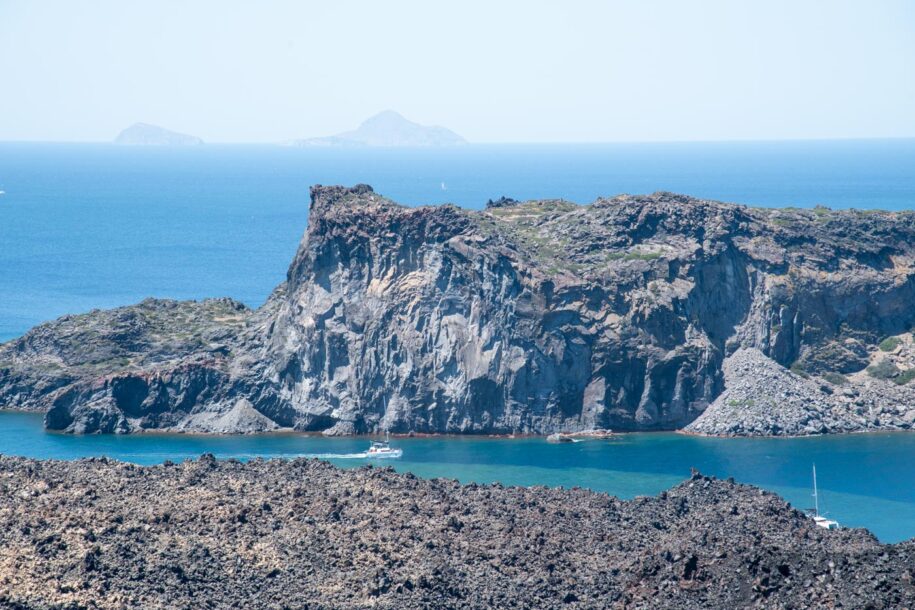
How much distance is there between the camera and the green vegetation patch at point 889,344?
103 m

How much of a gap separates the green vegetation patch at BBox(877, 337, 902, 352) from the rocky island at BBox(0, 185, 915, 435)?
18 cm

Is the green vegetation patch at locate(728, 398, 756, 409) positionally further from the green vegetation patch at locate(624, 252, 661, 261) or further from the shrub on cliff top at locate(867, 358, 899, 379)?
the green vegetation patch at locate(624, 252, 661, 261)

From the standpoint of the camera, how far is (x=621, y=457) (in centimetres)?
8881

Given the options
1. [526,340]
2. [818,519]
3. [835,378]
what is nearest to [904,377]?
[835,378]

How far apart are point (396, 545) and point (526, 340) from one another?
120 ft

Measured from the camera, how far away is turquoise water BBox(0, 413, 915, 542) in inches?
3174

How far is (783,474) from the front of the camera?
8369 centimetres

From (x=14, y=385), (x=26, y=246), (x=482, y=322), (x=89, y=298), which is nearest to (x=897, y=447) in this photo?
(x=482, y=322)

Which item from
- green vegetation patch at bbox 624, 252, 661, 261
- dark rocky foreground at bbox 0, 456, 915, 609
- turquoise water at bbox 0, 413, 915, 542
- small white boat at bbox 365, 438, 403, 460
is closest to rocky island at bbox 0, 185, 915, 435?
green vegetation patch at bbox 624, 252, 661, 261

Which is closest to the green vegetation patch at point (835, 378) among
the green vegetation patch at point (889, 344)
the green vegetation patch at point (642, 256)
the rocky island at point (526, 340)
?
the rocky island at point (526, 340)

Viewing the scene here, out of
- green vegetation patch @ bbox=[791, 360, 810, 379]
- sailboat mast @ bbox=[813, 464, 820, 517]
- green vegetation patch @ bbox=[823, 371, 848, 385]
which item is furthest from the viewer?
green vegetation patch @ bbox=[791, 360, 810, 379]

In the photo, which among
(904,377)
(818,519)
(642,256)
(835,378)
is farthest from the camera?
(642,256)

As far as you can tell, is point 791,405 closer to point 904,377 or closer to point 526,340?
point 904,377

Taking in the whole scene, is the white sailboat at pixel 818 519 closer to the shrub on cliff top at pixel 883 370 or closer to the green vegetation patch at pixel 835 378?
the green vegetation patch at pixel 835 378
